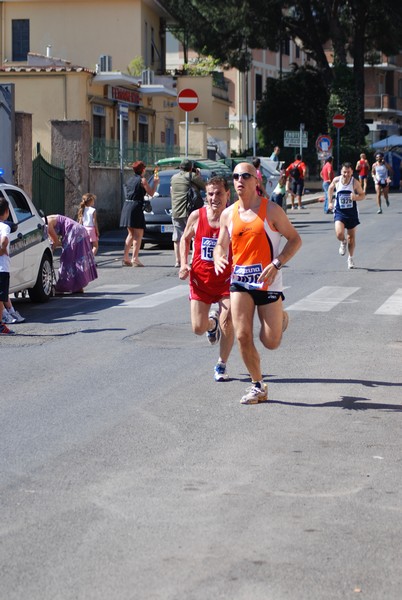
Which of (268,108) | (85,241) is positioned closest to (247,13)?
(268,108)

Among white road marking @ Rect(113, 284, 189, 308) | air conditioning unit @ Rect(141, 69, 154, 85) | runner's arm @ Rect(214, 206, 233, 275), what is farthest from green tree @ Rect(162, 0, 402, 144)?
runner's arm @ Rect(214, 206, 233, 275)

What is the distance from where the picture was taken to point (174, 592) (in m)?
4.98

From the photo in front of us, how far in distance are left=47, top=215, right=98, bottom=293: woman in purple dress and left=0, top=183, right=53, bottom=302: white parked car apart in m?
0.44

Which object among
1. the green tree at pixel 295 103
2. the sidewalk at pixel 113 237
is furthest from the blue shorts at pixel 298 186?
the green tree at pixel 295 103

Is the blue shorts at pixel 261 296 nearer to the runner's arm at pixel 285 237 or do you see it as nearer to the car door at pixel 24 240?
the runner's arm at pixel 285 237

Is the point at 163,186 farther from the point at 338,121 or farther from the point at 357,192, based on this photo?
the point at 338,121

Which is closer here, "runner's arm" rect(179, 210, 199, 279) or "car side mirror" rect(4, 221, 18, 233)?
"runner's arm" rect(179, 210, 199, 279)

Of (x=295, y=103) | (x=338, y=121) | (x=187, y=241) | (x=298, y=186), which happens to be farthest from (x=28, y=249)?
(x=295, y=103)

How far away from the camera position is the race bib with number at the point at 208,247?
33.6ft

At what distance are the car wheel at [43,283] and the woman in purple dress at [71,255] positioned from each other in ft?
1.47

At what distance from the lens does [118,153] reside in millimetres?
32312

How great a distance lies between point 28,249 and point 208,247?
642 cm

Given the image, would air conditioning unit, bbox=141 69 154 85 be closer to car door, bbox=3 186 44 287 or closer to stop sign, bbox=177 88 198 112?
stop sign, bbox=177 88 198 112

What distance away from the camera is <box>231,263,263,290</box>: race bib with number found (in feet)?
29.9
